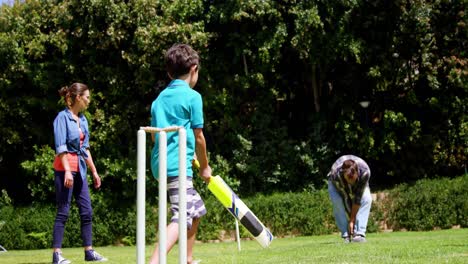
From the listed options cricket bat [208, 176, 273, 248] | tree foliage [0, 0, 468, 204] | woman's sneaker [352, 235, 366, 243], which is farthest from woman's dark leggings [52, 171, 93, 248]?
tree foliage [0, 0, 468, 204]

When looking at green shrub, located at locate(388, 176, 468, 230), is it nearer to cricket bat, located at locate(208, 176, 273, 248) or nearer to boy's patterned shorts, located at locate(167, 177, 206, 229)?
cricket bat, located at locate(208, 176, 273, 248)

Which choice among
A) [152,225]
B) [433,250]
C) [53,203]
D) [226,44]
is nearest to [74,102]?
[433,250]

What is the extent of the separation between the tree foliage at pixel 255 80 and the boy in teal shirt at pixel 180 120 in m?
10.3

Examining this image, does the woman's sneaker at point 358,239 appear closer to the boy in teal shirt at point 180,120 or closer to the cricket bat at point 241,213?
the cricket bat at point 241,213

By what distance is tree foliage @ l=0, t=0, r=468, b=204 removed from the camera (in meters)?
15.6

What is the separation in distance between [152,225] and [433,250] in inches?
330

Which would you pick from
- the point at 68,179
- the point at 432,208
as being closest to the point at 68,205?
the point at 68,179

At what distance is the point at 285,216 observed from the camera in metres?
15.2

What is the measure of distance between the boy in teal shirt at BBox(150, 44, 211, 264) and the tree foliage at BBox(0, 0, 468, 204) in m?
10.3

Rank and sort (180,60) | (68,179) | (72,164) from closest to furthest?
(180,60)
(68,179)
(72,164)

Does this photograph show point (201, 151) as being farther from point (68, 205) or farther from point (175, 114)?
point (68, 205)

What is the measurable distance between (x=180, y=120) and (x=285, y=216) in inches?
415

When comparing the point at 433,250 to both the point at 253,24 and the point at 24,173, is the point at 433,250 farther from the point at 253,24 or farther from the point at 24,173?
the point at 24,173

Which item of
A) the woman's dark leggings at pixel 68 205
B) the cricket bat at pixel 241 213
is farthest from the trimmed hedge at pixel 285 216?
the cricket bat at pixel 241 213
